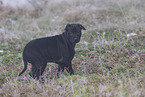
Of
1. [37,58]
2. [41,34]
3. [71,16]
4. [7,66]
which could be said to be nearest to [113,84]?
[37,58]

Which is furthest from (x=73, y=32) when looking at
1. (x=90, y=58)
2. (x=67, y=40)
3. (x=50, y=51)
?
(x=90, y=58)

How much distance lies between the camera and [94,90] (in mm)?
3246

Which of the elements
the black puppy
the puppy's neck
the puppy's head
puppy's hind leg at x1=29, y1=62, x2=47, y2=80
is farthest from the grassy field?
Result: the puppy's head

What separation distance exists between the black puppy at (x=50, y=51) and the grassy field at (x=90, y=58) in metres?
0.29

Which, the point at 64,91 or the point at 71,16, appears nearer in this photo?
the point at 64,91

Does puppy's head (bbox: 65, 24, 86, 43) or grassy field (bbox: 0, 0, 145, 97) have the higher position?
puppy's head (bbox: 65, 24, 86, 43)

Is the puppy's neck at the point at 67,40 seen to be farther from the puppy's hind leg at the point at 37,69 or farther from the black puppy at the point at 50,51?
the puppy's hind leg at the point at 37,69

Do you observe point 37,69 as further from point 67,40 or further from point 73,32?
point 73,32

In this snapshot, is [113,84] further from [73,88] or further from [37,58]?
[37,58]

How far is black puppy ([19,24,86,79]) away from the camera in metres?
3.94

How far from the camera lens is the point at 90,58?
5289mm

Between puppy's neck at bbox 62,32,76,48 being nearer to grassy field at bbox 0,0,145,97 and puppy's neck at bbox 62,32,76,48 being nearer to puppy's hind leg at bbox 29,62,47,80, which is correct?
grassy field at bbox 0,0,145,97

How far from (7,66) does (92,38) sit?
3098 millimetres

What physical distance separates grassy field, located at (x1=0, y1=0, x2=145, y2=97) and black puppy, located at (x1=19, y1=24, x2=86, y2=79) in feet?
0.95
